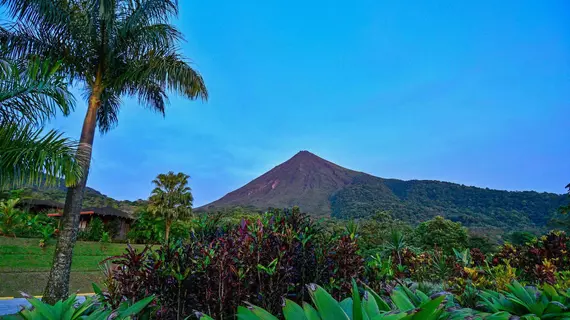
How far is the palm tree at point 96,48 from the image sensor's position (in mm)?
6398

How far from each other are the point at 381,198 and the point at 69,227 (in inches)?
2748

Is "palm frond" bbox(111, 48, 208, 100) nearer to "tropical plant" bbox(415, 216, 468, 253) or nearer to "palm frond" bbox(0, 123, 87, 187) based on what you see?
"palm frond" bbox(0, 123, 87, 187)

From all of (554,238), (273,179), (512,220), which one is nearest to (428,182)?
(512,220)

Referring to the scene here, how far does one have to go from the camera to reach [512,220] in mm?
51062

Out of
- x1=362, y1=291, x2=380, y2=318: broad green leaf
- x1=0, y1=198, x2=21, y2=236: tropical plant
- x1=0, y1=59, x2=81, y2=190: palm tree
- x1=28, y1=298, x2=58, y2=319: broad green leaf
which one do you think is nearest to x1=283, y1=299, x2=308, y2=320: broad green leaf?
x1=362, y1=291, x2=380, y2=318: broad green leaf

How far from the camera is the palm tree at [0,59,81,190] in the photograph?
465 centimetres

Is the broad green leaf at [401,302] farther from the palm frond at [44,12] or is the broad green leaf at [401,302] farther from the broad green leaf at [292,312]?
the palm frond at [44,12]

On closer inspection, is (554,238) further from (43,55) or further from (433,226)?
(433,226)

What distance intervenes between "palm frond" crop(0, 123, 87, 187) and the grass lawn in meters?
3.87

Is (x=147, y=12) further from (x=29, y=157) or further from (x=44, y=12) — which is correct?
(x=29, y=157)

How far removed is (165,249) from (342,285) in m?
1.59

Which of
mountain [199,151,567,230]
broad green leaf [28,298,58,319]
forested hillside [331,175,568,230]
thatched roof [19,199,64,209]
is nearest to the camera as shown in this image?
broad green leaf [28,298,58,319]

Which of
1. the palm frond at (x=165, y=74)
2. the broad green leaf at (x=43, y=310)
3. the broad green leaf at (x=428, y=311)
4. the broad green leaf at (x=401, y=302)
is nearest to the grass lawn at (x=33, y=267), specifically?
the palm frond at (x=165, y=74)

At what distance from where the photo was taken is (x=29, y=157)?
470 centimetres
